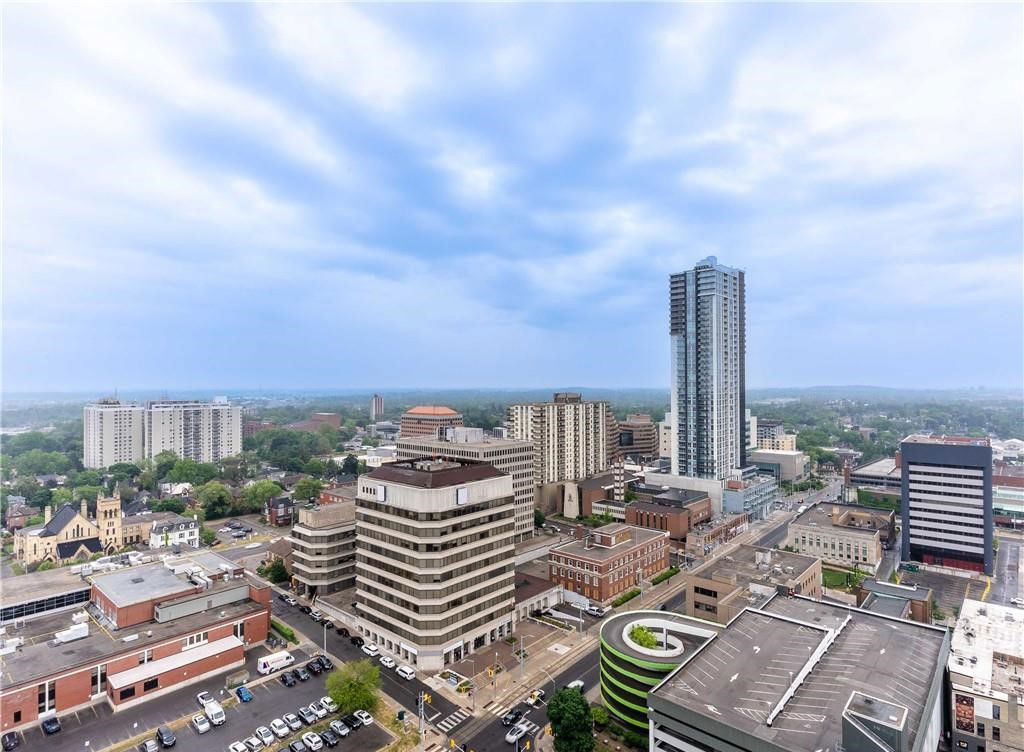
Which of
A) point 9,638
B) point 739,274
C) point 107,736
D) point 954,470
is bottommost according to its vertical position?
point 107,736

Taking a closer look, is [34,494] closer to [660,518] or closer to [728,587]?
[660,518]

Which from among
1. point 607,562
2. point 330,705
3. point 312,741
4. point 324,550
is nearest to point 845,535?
point 607,562

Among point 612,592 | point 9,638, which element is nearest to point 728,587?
point 612,592

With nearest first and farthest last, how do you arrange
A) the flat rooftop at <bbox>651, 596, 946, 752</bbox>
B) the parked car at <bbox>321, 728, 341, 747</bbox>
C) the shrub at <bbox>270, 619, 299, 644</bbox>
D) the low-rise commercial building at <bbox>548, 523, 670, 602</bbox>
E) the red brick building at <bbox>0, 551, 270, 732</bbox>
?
the flat rooftop at <bbox>651, 596, 946, 752</bbox> < the parked car at <bbox>321, 728, 341, 747</bbox> < the red brick building at <bbox>0, 551, 270, 732</bbox> < the shrub at <bbox>270, 619, 299, 644</bbox> < the low-rise commercial building at <bbox>548, 523, 670, 602</bbox>

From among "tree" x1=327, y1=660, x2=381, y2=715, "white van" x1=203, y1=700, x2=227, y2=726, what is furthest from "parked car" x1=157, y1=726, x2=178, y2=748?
"tree" x1=327, y1=660, x2=381, y2=715

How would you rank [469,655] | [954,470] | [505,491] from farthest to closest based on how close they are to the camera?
[954,470] → [505,491] → [469,655]

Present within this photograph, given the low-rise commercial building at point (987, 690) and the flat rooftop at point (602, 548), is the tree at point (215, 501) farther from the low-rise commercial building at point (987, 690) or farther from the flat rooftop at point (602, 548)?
the low-rise commercial building at point (987, 690)

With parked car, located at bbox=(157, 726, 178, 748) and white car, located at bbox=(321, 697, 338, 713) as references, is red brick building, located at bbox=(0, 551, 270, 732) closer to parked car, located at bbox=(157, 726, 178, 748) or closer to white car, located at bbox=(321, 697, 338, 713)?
parked car, located at bbox=(157, 726, 178, 748)
